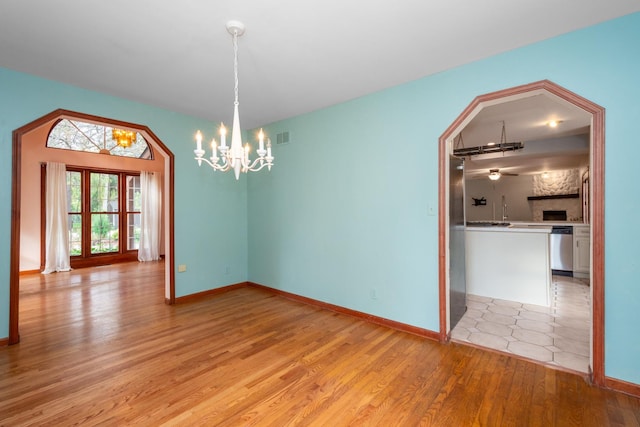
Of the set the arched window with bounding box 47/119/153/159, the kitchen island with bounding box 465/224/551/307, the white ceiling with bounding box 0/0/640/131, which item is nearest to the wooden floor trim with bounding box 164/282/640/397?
the kitchen island with bounding box 465/224/551/307

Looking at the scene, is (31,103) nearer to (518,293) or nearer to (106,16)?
(106,16)

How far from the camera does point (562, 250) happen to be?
5918 millimetres

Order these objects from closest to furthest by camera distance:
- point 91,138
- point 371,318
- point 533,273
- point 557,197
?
point 371,318, point 533,273, point 91,138, point 557,197

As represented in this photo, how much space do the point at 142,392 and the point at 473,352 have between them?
285 cm

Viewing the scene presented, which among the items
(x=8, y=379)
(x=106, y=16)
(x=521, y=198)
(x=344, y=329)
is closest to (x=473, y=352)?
(x=344, y=329)

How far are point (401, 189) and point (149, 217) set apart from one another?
721cm

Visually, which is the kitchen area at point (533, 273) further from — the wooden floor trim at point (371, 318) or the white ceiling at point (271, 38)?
the white ceiling at point (271, 38)

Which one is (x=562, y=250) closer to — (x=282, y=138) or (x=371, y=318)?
(x=371, y=318)

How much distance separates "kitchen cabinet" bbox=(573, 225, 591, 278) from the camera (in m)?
5.54

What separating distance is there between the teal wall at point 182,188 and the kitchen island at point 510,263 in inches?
151

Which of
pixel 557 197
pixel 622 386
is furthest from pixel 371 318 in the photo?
pixel 557 197

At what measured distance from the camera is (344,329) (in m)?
3.27

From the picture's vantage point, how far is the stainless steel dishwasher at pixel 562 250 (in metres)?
5.82

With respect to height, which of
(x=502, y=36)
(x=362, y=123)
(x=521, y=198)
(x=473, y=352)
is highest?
(x=502, y=36)
